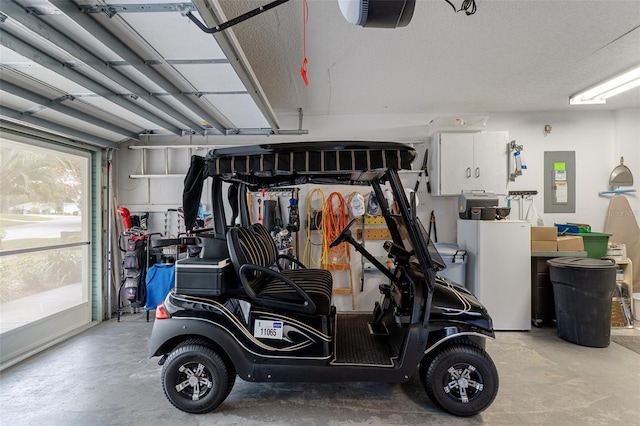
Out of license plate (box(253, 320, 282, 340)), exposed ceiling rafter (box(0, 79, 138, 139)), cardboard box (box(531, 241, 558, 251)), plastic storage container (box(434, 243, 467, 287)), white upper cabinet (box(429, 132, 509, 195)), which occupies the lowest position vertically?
license plate (box(253, 320, 282, 340))

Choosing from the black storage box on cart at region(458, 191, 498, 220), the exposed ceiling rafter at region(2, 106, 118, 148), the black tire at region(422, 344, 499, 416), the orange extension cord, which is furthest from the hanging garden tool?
the exposed ceiling rafter at region(2, 106, 118, 148)

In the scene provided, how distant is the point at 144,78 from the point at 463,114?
4.55 meters

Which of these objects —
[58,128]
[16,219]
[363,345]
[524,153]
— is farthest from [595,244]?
[16,219]

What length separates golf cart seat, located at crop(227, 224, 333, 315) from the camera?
2.34m

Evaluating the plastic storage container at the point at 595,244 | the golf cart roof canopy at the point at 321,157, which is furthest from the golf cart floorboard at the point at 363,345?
the plastic storage container at the point at 595,244

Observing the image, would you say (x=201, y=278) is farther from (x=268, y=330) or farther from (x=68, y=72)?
(x=68, y=72)

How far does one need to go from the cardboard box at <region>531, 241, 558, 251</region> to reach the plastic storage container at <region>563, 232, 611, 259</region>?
1.70 ft

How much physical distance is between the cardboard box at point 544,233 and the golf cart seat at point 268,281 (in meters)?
3.03

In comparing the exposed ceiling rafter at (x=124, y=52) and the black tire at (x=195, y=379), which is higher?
the exposed ceiling rafter at (x=124, y=52)

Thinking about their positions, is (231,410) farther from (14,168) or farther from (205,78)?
(14,168)

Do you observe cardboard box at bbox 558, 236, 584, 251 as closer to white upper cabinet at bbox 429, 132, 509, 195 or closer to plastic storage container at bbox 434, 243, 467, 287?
white upper cabinet at bbox 429, 132, 509, 195

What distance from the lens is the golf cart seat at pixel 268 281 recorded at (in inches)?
92.2

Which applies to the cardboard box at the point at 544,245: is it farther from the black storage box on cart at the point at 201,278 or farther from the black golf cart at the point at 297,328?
the black storage box on cart at the point at 201,278

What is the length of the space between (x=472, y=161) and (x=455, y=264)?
61.8 inches
